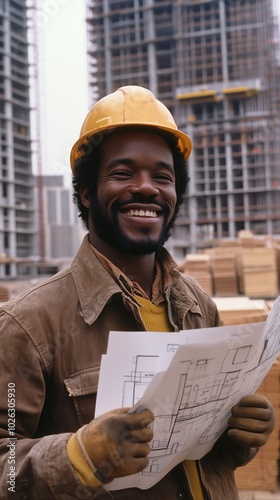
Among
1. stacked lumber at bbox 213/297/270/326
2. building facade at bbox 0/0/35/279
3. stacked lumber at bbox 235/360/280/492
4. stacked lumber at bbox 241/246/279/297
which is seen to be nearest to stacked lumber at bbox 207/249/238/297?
stacked lumber at bbox 241/246/279/297

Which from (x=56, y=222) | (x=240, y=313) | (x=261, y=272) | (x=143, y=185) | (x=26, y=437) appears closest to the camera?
(x=26, y=437)

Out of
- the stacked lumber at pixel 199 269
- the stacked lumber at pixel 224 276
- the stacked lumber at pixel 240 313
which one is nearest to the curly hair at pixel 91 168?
the stacked lumber at pixel 240 313

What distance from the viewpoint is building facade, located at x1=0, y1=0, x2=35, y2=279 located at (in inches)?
2157

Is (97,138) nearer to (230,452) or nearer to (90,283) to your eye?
(90,283)

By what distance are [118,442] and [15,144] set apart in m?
60.0

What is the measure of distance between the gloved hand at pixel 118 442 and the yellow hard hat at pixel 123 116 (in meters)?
0.98

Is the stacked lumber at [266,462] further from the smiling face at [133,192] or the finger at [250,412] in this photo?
the smiling face at [133,192]

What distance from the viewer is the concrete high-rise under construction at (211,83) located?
51156 mm

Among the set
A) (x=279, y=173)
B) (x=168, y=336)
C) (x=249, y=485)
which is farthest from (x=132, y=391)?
(x=279, y=173)

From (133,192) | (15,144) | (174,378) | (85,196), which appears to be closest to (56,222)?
(15,144)

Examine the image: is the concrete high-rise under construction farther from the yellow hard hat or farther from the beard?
the beard

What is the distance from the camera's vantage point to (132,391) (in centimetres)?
128

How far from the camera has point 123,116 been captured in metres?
1.75

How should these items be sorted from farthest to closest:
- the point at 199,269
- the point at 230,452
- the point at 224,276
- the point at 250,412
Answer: the point at 199,269 < the point at 224,276 < the point at 230,452 < the point at 250,412
